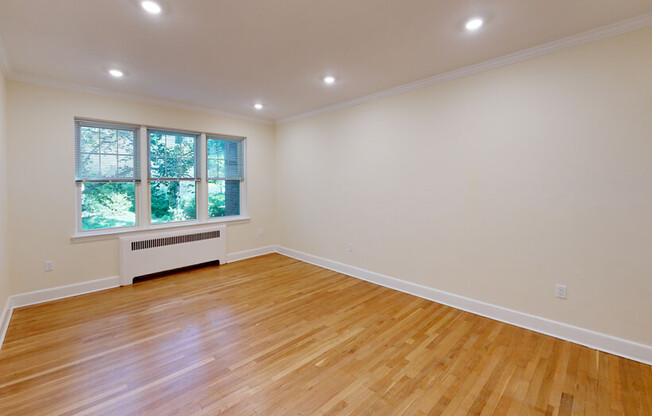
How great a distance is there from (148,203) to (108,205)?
451 millimetres

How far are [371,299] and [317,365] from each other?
1.37 metres

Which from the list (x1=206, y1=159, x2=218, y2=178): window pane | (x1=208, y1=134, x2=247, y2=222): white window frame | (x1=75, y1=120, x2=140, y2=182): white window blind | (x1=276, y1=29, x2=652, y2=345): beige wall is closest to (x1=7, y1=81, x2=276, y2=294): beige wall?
(x1=75, y1=120, x2=140, y2=182): white window blind

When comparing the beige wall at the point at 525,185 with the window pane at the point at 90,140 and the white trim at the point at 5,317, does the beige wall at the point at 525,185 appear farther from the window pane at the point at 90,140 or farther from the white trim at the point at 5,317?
the white trim at the point at 5,317

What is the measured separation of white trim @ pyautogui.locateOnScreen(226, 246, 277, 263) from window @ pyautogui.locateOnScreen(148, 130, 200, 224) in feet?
2.92

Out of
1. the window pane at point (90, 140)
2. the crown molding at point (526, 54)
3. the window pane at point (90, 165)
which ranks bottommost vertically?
the window pane at point (90, 165)

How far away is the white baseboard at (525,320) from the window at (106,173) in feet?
10.9

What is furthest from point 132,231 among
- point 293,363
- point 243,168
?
point 293,363

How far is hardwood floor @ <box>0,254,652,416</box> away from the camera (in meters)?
1.73

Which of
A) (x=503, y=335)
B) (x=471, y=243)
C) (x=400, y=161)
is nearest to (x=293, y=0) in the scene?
(x=400, y=161)

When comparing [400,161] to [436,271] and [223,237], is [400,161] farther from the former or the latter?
[223,237]

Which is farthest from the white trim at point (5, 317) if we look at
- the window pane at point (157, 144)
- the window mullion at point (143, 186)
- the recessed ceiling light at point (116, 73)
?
the recessed ceiling light at point (116, 73)

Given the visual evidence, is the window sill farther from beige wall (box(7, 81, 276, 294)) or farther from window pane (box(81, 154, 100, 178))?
window pane (box(81, 154, 100, 178))

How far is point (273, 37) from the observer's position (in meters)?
2.33

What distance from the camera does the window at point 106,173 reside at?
11.6 ft
